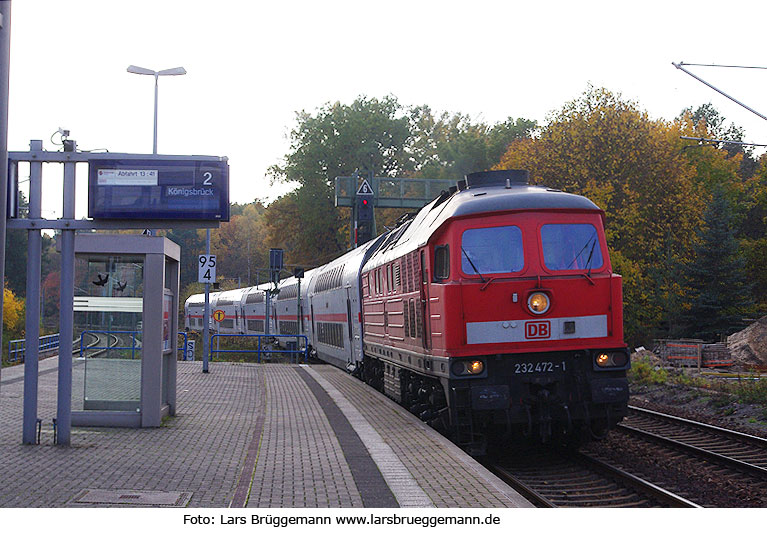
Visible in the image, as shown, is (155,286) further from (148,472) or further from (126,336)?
(148,472)

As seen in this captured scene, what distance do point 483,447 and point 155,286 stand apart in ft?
16.7

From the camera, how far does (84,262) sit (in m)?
12.1

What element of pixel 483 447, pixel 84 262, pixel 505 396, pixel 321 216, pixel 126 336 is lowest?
pixel 483 447

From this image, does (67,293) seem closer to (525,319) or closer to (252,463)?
(252,463)

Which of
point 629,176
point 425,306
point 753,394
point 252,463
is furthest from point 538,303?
point 629,176

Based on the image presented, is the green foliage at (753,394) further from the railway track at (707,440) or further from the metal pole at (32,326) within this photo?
the metal pole at (32,326)

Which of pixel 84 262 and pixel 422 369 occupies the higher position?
pixel 84 262

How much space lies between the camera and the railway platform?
7.58m

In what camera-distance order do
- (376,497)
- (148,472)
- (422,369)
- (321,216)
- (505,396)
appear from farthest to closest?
(321,216) < (422,369) < (505,396) < (148,472) < (376,497)

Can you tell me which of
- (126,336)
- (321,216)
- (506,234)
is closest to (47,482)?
(126,336)

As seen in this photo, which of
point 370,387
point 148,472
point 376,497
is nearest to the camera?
point 376,497

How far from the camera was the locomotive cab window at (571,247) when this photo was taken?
10664 mm

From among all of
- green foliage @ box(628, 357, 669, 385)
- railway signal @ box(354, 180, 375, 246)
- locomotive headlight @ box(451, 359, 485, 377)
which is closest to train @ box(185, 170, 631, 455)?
locomotive headlight @ box(451, 359, 485, 377)

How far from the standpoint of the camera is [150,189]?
436 inches
